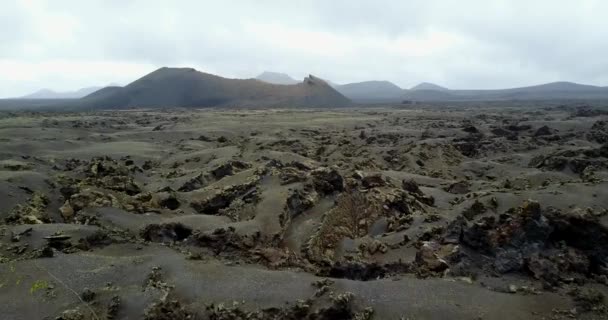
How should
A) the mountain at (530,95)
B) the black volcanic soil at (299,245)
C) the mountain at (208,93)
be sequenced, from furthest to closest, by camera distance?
the mountain at (530,95) < the mountain at (208,93) < the black volcanic soil at (299,245)

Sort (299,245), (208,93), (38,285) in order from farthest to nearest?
(208,93) < (299,245) < (38,285)

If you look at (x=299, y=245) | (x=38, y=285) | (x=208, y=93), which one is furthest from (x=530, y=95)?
(x=38, y=285)

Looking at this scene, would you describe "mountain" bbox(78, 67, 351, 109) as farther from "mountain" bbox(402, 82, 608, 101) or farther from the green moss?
the green moss

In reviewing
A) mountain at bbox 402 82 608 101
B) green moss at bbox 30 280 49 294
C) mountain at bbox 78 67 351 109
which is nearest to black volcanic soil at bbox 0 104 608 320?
green moss at bbox 30 280 49 294

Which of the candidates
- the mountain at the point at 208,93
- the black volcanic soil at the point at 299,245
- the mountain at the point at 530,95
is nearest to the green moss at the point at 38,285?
the black volcanic soil at the point at 299,245

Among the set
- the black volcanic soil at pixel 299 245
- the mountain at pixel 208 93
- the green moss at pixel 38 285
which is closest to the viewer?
the black volcanic soil at pixel 299 245

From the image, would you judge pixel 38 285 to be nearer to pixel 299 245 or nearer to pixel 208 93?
pixel 299 245

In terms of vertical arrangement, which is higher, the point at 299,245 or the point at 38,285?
the point at 38,285

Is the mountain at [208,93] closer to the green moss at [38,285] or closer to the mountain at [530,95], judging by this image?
the mountain at [530,95]

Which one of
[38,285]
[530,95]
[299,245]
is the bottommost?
[530,95]
